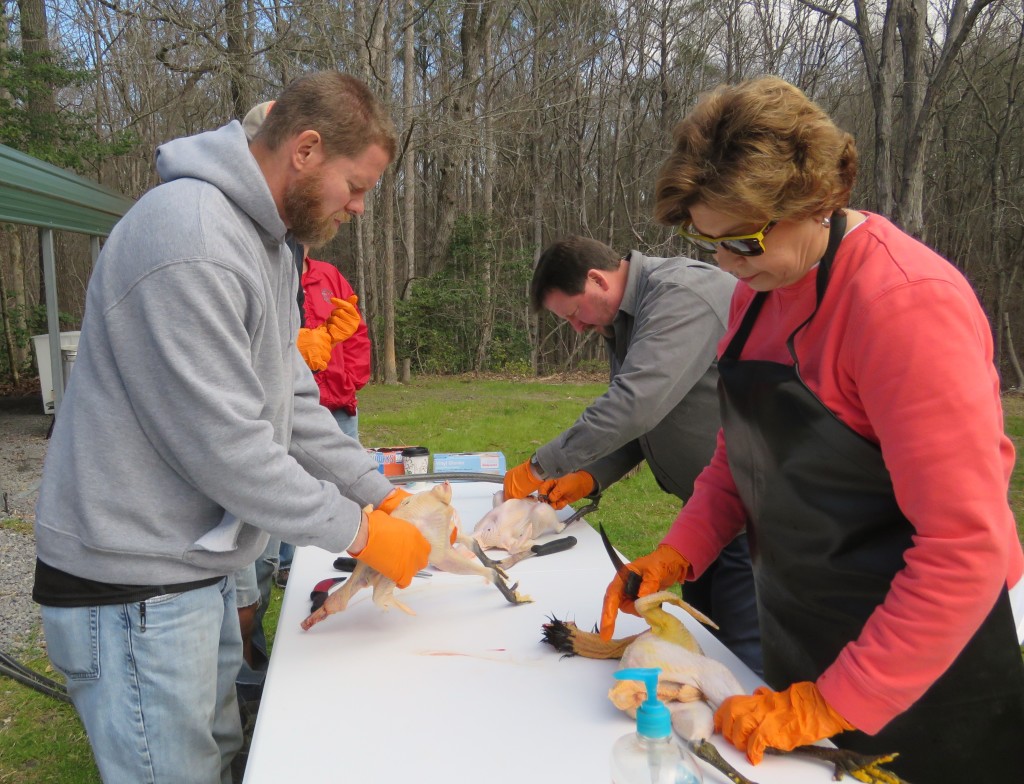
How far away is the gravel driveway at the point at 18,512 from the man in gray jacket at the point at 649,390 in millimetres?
2975

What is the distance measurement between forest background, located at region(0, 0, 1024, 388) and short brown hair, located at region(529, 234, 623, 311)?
9.21 metres

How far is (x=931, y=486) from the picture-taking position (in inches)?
43.2

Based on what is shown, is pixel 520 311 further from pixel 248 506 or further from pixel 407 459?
pixel 248 506

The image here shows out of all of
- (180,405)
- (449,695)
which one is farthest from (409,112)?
(449,695)

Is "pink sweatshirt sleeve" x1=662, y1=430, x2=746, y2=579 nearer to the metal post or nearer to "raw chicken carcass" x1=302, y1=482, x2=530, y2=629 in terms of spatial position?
"raw chicken carcass" x1=302, y1=482, x2=530, y2=629

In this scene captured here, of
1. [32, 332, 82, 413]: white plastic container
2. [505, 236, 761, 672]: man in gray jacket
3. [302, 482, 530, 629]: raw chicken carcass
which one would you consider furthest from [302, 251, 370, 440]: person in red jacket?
[32, 332, 82, 413]: white plastic container

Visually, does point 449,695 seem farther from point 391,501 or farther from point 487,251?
point 487,251

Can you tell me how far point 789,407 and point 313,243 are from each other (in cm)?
124

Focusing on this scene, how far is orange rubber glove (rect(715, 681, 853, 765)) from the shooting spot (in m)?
1.22

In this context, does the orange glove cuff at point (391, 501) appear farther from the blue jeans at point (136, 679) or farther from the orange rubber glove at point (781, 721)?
the orange rubber glove at point (781, 721)

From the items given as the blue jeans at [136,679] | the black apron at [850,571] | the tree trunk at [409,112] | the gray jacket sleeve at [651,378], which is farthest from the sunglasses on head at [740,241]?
the tree trunk at [409,112]

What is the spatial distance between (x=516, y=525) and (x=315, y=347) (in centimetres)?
188

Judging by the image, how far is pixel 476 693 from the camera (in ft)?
5.02

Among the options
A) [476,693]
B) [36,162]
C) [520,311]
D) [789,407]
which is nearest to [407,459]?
[476,693]
